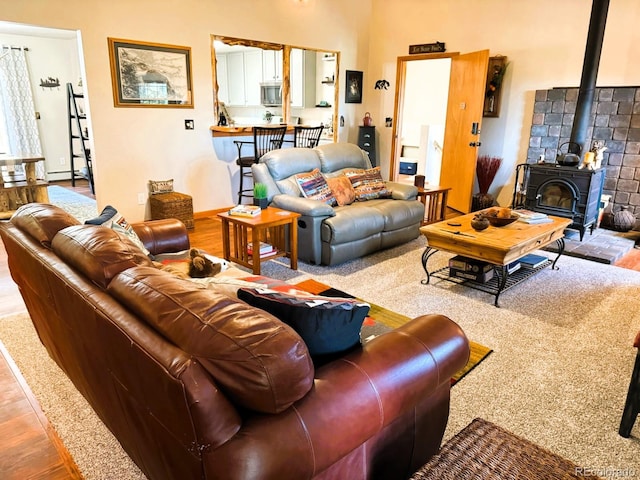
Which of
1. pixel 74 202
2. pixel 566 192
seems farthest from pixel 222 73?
pixel 566 192

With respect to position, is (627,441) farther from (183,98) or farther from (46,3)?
(46,3)

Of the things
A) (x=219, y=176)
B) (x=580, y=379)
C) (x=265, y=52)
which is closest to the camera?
(x=580, y=379)

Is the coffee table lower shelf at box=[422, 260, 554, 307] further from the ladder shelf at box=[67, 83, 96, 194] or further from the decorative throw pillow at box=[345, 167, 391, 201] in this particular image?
the ladder shelf at box=[67, 83, 96, 194]

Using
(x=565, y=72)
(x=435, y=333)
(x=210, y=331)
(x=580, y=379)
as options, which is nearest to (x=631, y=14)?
(x=565, y=72)

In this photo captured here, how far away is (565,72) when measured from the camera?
5.12m

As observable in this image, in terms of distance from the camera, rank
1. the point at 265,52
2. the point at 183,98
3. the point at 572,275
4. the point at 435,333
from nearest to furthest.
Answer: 1. the point at 435,333
2. the point at 572,275
3. the point at 183,98
4. the point at 265,52

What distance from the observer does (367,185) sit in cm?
454

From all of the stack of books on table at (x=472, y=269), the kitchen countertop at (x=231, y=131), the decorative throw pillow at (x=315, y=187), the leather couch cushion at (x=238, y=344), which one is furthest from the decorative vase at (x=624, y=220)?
the leather couch cushion at (x=238, y=344)

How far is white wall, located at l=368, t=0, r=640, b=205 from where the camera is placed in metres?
4.73

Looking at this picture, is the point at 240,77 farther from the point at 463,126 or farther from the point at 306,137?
A: the point at 463,126

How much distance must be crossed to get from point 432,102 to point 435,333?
7.86 m

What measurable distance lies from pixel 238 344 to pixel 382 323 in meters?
1.92

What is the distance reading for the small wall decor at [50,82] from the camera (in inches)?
292
